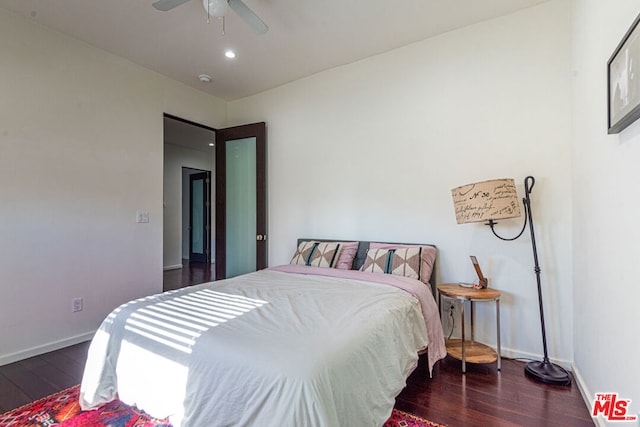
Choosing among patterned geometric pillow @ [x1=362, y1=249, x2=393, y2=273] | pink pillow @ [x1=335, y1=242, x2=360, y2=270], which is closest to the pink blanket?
patterned geometric pillow @ [x1=362, y1=249, x2=393, y2=273]

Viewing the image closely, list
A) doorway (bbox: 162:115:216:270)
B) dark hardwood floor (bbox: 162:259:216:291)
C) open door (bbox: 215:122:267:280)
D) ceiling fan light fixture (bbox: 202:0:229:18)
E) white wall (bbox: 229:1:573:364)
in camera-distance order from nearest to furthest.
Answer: ceiling fan light fixture (bbox: 202:0:229:18) → white wall (bbox: 229:1:573:364) → open door (bbox: 215:122:267:280) → dark hardwood floor (bbox: 162:259:216:291) → doorway (bbox: 162:115:216:270)

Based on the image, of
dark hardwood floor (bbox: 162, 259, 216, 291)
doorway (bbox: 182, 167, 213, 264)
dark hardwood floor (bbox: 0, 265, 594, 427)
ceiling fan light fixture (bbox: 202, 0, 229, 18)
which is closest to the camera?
dark hardwood floor (bbox: 0, 265, 594, 427)

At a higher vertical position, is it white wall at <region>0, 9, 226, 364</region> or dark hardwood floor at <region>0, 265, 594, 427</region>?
white wall at <region>0, 9, 226, 364</region>

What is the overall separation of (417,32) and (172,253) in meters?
6.24

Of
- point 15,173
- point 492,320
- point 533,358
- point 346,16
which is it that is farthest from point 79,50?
point 533,358

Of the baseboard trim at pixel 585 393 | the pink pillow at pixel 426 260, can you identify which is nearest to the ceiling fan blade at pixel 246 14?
the pink pillow at pixel 426 260

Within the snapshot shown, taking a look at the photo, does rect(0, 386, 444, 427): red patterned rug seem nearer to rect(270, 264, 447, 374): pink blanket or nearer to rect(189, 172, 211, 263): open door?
rect(270, 264, 447, 374): pink blanket

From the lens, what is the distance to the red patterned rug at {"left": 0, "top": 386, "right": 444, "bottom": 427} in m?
1.68

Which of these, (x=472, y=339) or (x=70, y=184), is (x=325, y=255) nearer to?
(x=472, y=339)

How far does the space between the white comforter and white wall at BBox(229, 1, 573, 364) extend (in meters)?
1.02

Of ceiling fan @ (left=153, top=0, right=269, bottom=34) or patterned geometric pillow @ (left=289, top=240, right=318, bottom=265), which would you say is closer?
ceiling fan @ (left=153, top=0, right=269, bottom=34)

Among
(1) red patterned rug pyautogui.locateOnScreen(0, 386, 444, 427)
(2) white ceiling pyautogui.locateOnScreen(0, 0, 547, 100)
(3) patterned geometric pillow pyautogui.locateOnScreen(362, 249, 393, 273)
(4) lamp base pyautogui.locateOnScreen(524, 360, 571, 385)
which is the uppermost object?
(2) white ceiling pyautogui.locateOnScreen(0, 0, 547, 100)

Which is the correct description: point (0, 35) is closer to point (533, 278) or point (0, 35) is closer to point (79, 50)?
point (79, 50)

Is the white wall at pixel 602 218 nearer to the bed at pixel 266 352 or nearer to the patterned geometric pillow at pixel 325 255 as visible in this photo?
the bed at pixel 266 352
